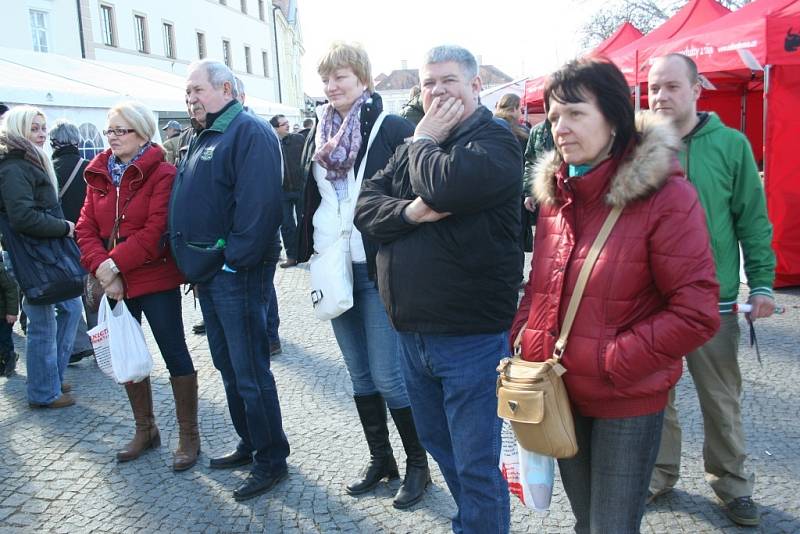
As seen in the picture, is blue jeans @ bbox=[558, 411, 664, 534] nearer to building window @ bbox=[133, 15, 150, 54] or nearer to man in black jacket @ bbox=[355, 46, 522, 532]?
man in black jacket @ bbox=[355, 46, 522, 532]

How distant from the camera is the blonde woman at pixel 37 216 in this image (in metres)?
4.43

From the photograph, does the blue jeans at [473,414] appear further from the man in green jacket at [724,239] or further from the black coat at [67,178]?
the black coat at [67,178]

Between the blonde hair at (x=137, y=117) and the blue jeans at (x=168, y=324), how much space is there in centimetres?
85

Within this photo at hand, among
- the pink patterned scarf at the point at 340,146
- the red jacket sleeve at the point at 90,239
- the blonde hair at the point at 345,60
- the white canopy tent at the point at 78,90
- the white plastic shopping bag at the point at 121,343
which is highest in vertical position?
the white canopy tent at the point at 78,90

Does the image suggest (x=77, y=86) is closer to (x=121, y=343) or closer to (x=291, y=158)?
(x=291, y=158)

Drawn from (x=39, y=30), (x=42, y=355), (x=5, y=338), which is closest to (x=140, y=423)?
(x=42, y=355)

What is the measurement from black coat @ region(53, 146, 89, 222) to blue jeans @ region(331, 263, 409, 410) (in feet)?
10.7

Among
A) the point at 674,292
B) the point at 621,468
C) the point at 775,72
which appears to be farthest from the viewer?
the point at 775,72

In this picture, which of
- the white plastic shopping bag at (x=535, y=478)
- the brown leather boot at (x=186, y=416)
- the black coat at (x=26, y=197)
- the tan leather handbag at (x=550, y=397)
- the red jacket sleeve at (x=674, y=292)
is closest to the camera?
the red jacket sleeve at (x=674, y=292)

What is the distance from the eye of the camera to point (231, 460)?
3.74m

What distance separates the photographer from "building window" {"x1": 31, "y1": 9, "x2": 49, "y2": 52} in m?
25.0

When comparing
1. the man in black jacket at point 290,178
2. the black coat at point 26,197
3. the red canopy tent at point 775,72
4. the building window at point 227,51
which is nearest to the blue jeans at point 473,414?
the black coat at point 26,197

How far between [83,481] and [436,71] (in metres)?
2.87

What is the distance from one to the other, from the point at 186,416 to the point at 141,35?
33.0 metres
